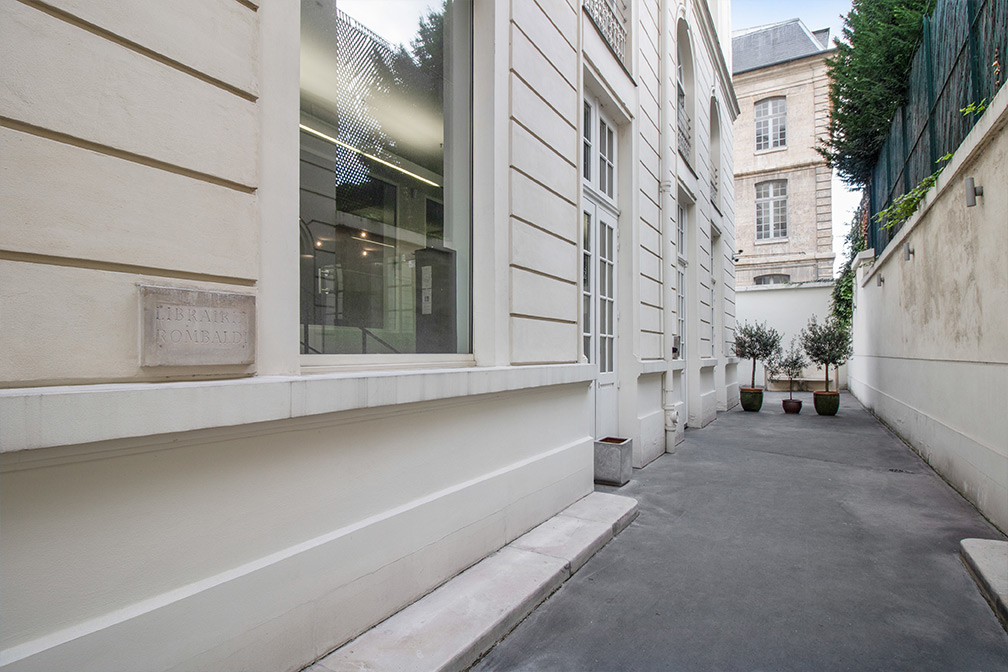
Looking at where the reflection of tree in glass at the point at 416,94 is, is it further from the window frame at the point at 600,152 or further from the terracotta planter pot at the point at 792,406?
the terracotta planter pot at the point at 792,406

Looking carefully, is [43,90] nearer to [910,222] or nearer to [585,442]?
[585,442]

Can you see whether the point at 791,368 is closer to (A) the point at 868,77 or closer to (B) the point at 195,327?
(A) the point at 868,77

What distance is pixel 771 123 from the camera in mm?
26016

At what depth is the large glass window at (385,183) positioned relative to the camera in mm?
2646

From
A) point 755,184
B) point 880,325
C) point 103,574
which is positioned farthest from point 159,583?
point 755,184

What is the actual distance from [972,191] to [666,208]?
3.56 m

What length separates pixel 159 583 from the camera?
1808 mm

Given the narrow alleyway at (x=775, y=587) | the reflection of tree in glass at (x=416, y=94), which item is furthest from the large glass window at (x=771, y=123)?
the reflection of tree in glass at (x=416, y=94)

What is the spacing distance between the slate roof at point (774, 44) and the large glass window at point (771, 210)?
223 inches

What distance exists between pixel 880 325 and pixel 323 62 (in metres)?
11.6

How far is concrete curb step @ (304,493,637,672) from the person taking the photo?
2320 mm

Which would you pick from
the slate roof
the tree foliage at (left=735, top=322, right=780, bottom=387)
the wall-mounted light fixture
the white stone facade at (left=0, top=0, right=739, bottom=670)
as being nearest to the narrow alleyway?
the white stone facade at (left=0, top=0, right=739, bottom=670)

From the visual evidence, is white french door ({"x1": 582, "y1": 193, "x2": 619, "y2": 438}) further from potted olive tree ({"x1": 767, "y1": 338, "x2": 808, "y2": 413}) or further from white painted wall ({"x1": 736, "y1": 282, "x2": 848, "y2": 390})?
white painted wall ({"x1": 736, "y1": 282, "x2": 848, "y2": 390})

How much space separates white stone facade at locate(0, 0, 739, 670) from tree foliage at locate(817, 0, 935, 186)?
8.79m
